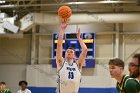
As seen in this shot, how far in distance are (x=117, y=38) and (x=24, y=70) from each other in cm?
423

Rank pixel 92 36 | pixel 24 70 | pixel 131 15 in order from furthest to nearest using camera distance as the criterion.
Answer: pixel 24 70 → pixel 92 36 → pixel 131 15

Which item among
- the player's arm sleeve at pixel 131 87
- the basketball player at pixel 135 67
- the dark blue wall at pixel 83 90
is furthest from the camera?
the dark blue wall at pixel 83 90

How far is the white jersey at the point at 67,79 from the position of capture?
18.1 feet

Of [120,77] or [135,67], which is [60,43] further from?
[135,67]

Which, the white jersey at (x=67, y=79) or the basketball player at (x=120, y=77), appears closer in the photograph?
the basketball player at (x=120, y=77)

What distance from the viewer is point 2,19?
12.5 metres

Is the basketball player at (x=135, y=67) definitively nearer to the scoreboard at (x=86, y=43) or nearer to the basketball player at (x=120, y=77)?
the basketball player at (x=120, y=77)

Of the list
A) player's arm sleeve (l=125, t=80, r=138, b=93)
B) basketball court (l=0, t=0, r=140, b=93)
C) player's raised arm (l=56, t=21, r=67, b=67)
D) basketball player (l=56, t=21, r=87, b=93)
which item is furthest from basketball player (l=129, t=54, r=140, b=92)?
basketball court (l=0, t=0, r=140, b=93)

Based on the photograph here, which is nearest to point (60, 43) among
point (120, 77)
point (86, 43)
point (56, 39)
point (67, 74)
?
point (67, 74)

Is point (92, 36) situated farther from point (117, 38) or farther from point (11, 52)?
point (11, 52)

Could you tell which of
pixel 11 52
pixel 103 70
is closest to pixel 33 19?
pixel 11 52

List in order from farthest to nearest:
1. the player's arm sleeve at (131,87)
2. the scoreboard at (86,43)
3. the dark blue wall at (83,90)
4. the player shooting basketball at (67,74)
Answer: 1. the scoreboard at (86,43)
2. the dark blue wall at (83,90)
3. the player shooting basketball at (67,74)
4. the player's arm sleeve at (131,87)

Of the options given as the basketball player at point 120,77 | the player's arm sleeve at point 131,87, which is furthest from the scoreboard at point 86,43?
the player's arm sleeve at point 131,87

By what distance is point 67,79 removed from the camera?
18.2ft
